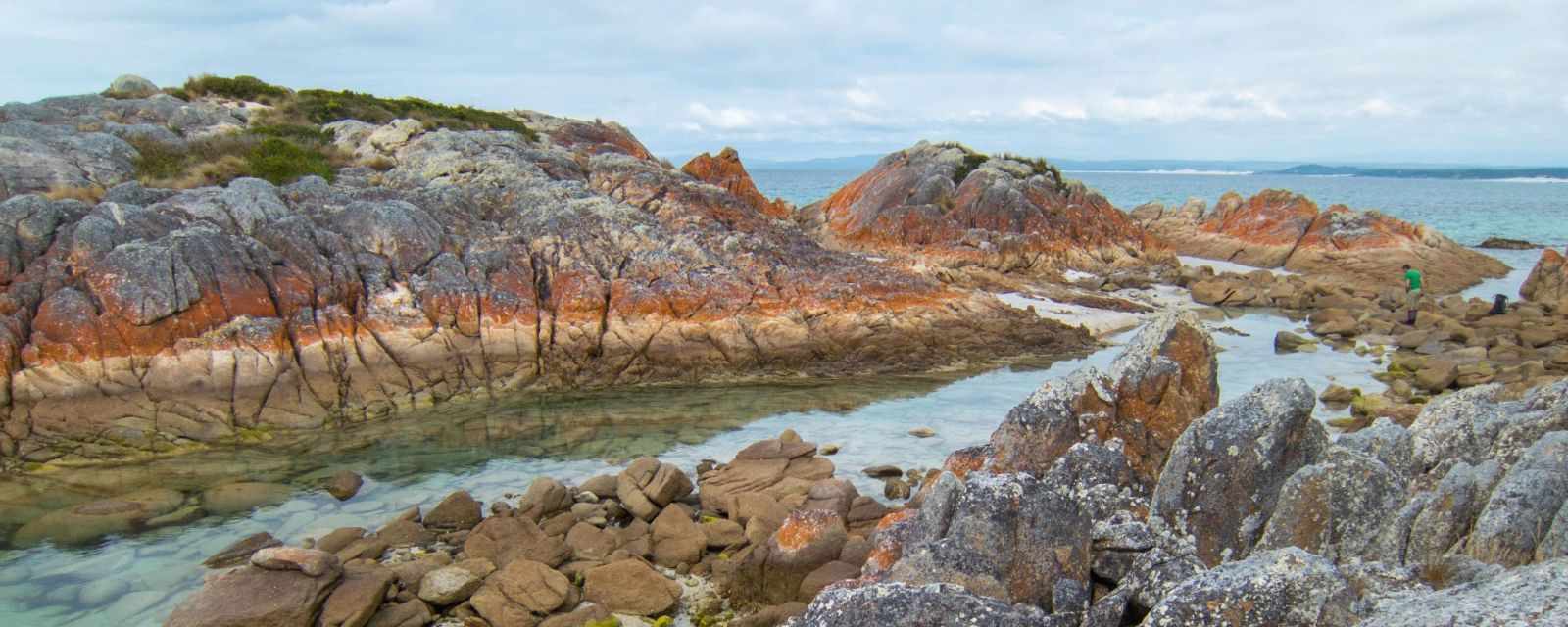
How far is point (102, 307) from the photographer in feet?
60.0

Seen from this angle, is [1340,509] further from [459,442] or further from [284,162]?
[284,162]

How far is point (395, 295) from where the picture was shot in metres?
21.5

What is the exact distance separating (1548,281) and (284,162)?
42140 millimetres

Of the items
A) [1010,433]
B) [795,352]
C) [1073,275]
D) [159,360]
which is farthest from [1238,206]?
[159,360]

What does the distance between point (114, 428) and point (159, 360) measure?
59.9 inches

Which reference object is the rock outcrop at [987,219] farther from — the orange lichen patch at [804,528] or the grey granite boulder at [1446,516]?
the grey granite boulder at [1446,516]

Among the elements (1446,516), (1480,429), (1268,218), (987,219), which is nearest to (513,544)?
(1446,516)

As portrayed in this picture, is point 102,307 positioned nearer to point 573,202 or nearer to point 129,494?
point 129,494

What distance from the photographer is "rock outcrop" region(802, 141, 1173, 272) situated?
130 feet

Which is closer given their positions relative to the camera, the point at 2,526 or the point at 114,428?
the point at 2,526

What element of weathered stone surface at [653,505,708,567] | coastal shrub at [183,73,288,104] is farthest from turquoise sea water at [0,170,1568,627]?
coastal shrub at [183,73,288,104]

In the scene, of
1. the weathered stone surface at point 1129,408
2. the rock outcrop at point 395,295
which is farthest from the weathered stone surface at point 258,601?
the rock outcrop at point 395,295

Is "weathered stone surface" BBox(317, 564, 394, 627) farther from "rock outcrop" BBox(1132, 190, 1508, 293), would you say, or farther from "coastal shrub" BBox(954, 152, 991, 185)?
"rock outcrop" BBox(1132, 190, 1508, 293)

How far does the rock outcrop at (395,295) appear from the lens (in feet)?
59.2
